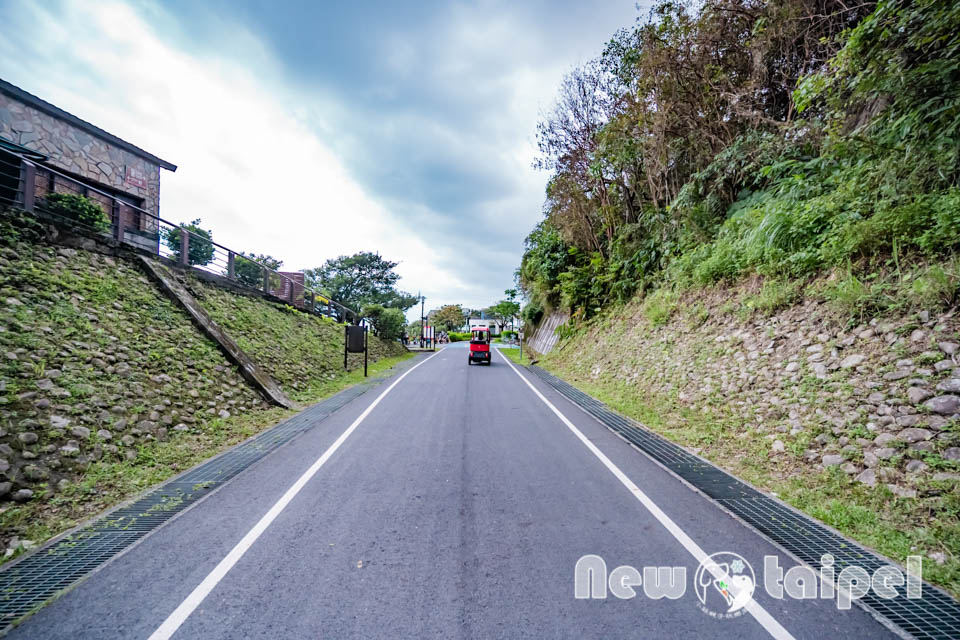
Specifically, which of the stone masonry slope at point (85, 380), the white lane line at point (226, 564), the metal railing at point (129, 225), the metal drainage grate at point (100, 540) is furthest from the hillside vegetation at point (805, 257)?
the metal railing at point (129, 225)

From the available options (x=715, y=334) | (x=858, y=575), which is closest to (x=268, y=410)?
(x=858, y=575)

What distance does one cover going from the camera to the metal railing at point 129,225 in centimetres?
751

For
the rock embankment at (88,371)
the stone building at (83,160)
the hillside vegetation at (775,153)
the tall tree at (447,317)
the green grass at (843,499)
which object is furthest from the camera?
the tall tree at (447,317)

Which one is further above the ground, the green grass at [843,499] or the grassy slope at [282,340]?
the grassy slope at [282,340]

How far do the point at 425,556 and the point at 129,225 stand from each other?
14.7m

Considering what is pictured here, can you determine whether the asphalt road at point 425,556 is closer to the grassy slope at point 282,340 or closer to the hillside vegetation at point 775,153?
the hillside vegetation at point 775,153

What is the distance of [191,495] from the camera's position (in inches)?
154

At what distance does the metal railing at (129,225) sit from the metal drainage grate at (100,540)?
24.0ft

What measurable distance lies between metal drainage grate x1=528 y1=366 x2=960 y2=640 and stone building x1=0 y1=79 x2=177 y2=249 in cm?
1268

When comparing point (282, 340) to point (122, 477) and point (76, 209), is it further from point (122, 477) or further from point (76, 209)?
point (122, 477)

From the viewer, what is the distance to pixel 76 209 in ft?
29.2

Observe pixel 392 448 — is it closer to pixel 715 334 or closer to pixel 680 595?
pixel 680 595

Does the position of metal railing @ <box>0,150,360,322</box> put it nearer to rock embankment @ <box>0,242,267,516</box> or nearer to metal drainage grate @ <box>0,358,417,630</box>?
rock embankment @ <box>0,242,267,516</box>

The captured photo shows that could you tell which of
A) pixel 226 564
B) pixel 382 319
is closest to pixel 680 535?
pixel 226 564
